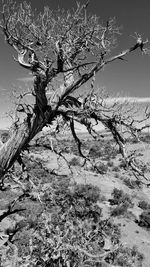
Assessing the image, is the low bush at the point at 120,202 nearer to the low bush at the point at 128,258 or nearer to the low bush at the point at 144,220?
the low bush at the point at 144,220

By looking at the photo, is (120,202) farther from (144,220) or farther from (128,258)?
(128,258)

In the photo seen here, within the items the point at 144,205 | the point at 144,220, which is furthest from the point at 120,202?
the point at 144,220

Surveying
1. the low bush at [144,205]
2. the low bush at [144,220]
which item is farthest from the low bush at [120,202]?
the low bush at [144,220]

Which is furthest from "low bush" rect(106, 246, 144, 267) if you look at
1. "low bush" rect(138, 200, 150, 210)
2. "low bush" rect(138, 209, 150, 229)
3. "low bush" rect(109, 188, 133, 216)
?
"low bush" rect(138, 200, 150, 210)

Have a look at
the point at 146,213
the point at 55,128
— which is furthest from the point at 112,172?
the point at 55,128

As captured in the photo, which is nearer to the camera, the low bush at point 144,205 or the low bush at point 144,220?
the low bush at point 144,220

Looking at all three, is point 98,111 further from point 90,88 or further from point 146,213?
point 146,213

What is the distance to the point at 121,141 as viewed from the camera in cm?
634

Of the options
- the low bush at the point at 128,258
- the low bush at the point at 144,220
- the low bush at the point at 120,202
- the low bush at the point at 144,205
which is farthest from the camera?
the low bush at the point at 144,205

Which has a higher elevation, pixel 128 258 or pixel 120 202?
pixel 128 258

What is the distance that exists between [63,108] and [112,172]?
25653 millimetres

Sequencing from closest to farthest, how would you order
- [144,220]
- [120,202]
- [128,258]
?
[128,258] → [144,220] → [120,202]

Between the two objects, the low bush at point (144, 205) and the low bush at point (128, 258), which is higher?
the low bush at point (128, 258)

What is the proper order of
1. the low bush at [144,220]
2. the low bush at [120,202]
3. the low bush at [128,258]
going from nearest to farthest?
the low bush at [128,258], the low bush at [144,220], the low bush at [120,202]
